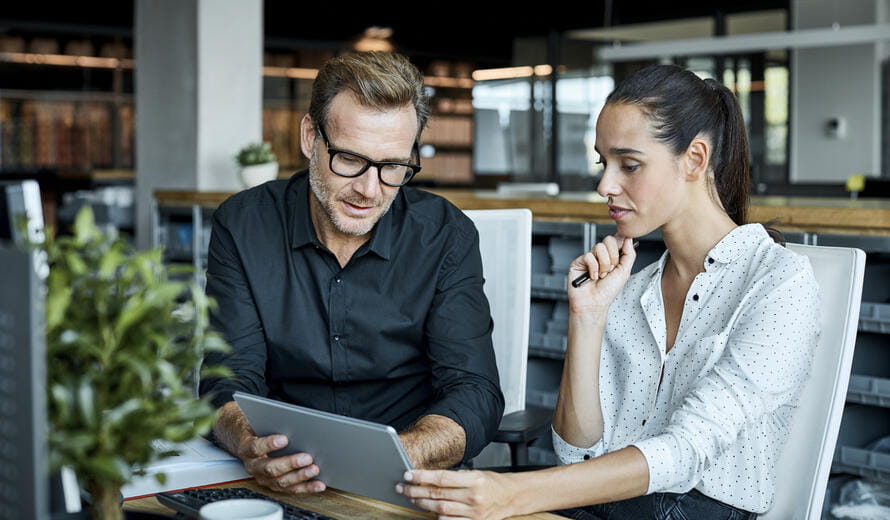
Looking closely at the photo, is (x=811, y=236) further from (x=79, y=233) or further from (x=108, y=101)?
(x=108, y=101)

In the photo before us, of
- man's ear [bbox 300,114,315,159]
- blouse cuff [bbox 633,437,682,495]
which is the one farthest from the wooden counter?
man's ear [bbox 300,114,315,159]

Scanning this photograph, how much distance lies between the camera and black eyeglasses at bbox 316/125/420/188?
172cm

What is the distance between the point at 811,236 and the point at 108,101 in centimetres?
894

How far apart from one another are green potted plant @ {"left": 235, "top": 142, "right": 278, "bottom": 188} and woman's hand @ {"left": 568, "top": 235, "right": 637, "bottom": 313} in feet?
11.7

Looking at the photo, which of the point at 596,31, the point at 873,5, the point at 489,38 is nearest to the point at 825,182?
the point at 873,5

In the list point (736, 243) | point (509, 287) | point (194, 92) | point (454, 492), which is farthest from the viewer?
point (194, 92)

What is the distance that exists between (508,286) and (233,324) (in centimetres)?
Result: 62

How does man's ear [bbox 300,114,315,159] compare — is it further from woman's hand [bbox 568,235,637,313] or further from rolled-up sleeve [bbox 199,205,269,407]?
woman's hand [bbox 568,235,637,313]

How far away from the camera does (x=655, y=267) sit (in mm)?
1781

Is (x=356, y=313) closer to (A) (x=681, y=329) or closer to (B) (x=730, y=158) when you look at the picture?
(A) (x=681, y=329)

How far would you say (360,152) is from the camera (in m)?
1.73

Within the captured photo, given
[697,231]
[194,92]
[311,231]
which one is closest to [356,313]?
[311,231]

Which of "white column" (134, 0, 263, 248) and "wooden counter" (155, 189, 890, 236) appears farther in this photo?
"white column" (134, 0, 263, 248)

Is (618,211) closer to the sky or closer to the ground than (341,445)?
closer to the sky
